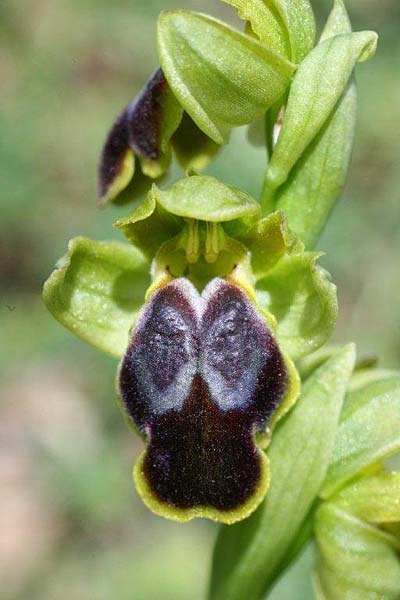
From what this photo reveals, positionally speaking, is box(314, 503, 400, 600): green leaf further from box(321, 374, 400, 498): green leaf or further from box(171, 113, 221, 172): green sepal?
box(171, 113, 221, 172): green sepal

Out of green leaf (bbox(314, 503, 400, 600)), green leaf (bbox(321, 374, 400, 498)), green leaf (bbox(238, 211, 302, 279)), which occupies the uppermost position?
green leaf (bbox(238, 211, 302, 279))

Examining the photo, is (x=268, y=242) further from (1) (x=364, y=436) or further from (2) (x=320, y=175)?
(1) (x=364, y=436)

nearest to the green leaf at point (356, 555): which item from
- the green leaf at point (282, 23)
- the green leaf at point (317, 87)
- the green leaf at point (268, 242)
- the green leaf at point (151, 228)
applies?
the green leaf at point (268, 242)

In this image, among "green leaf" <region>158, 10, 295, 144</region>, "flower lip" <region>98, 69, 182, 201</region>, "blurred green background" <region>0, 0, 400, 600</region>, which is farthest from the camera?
"blurred green background" <region>0, 0, 400, 600</region>

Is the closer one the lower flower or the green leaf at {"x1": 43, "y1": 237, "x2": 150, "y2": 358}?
the lower flower

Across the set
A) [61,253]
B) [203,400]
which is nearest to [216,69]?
[203,400]

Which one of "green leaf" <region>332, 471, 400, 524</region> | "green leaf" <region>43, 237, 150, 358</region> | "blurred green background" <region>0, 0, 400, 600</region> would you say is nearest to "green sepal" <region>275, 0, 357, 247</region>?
"green leaf" <region>43, 237, 150, 358</region>

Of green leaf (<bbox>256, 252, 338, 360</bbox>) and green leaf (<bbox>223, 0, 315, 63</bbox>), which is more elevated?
green leaf (<bbox>223, 0, 315, 63</bbox>)

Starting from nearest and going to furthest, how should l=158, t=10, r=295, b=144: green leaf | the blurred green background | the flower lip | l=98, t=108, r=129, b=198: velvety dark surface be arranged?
l=158, t=10, r=295, b=144: green leaf < the flower lip < l=98, t=108, r=129, b=198: velvety dark surface < the blurred green background
